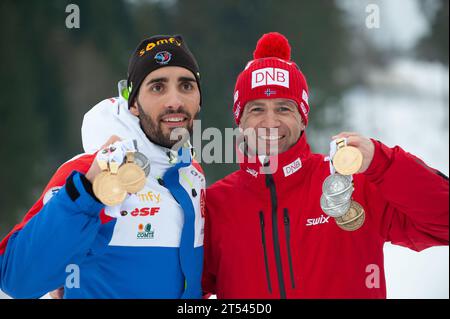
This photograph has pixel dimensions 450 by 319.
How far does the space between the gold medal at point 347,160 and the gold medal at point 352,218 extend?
0.31 m

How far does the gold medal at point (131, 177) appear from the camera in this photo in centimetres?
241

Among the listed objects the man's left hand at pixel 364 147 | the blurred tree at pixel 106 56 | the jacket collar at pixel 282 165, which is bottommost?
the man's left hand at pixel 364 147

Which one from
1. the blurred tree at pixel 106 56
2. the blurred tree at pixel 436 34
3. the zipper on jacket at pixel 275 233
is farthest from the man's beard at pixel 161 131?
the blurred tree at pixel 436 34

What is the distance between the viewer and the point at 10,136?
1154 centimetres

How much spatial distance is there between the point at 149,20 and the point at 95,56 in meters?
1.33

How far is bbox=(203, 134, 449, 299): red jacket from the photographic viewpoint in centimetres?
290

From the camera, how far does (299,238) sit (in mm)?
2941

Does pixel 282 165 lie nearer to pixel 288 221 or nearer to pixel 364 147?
pixel 288 221

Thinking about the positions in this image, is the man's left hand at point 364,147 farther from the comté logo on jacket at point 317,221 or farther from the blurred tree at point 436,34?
the blurred tree at point 436,34

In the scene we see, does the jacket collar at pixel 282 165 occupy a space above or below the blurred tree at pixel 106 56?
below

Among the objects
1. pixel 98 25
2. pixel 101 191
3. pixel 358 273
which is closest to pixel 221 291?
pixel 358 273

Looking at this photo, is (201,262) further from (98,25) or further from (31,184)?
(98,25)

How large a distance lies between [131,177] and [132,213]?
1.47 feet

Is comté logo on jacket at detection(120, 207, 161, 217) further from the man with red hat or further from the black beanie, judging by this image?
the black beanie
